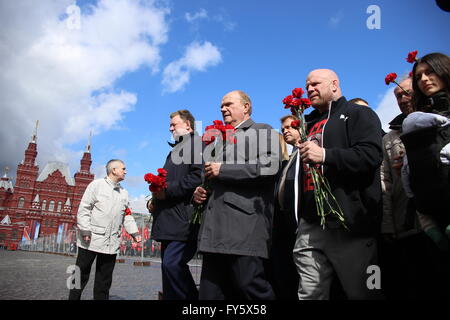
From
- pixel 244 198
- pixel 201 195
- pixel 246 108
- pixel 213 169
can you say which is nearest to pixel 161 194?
pixel 201 195

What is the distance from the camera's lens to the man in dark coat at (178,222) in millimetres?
3086

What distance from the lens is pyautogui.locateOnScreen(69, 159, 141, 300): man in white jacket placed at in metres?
4.38

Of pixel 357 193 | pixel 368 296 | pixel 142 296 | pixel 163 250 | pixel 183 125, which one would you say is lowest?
pixel 142 296

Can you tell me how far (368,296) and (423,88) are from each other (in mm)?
1336

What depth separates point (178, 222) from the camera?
3217mm

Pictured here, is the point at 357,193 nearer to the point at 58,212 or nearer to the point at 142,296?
the point at 142,296

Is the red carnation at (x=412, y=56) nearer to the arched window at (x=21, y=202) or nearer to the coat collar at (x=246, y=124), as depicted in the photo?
the coat collar at (x=246, y=124)

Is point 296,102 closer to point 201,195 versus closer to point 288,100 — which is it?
point 288,100

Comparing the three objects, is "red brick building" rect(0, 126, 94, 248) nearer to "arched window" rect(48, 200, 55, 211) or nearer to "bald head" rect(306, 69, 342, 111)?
"arched window" rect(48, 200, 55, 211)

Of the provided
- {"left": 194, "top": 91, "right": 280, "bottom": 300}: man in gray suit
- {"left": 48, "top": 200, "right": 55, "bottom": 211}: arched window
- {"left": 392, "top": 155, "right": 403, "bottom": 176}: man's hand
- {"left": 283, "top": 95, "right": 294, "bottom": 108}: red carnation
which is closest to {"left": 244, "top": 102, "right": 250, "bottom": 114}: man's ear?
{"left": 194, "top": 91, "right": 280, "bottom": 300}: man in gray suit

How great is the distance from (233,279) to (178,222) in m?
1.02

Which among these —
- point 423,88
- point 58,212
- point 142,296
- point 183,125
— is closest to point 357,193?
point 423,88

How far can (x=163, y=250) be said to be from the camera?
3.34 meters

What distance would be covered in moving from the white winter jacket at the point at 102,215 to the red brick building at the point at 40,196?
237 ft
